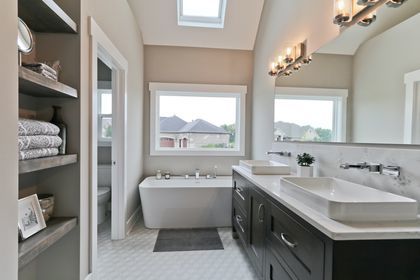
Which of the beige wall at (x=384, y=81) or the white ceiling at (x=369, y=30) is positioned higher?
the white ceiling at (x=369, y=30)

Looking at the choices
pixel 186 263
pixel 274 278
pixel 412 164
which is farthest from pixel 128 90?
pixel 412 164

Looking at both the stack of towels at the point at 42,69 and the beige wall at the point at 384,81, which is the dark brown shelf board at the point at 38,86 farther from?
the beige wall at the point at 384,81

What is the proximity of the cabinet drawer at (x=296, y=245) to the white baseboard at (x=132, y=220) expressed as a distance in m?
1.96

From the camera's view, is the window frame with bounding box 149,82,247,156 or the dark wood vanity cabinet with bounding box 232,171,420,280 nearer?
the dark wood vanity cabinet with bounding box 232,171,420,280

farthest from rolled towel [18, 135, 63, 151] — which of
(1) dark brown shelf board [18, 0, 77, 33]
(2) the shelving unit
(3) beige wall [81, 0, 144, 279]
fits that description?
(1) dark brown shelf board [18, 0, 77, 33]

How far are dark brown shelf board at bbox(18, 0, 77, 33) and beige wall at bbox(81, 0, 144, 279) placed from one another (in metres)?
0.15

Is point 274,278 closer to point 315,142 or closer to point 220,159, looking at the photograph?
point 315,142

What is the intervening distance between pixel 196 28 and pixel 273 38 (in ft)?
3.61

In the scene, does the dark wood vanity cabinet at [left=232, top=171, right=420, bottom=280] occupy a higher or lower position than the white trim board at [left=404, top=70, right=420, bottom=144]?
lower

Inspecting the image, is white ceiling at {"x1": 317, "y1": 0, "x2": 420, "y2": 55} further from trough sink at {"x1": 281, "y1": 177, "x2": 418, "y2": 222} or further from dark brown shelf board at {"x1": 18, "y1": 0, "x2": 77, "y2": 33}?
dark brown shelf board at {"x1": 18, "y1": 0, "x2": 77, "y2": 33}

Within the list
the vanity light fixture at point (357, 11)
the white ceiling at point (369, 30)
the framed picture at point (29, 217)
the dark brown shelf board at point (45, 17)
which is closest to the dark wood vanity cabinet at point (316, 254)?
the white ceiling at point (369, 30)

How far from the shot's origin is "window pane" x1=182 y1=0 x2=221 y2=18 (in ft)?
11.1

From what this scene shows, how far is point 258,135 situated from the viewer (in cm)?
356

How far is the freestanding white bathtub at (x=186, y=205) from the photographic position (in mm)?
3047
